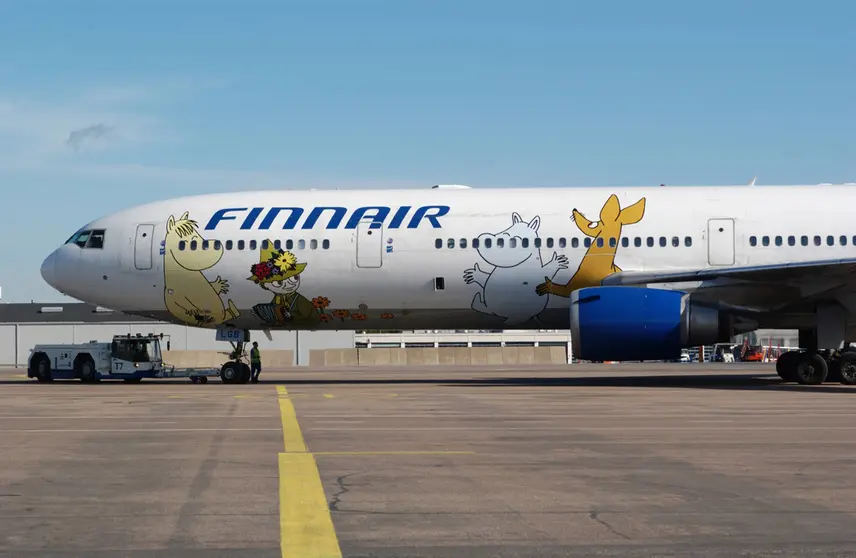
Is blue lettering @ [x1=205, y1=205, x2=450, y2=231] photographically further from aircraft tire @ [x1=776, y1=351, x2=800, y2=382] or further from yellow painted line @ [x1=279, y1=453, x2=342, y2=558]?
yellow painted line @ [x1=279, y1=453, x2=342, y2=558]

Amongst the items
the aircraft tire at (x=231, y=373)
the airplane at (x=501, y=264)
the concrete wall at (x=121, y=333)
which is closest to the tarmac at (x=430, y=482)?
the airplane at (x=501, y=264)

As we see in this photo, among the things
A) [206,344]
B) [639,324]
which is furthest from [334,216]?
[206,344]

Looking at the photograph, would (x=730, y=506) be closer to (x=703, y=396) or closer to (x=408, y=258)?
(x=703, y=396)

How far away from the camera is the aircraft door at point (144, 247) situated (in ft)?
90.9

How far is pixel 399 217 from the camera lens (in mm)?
26641

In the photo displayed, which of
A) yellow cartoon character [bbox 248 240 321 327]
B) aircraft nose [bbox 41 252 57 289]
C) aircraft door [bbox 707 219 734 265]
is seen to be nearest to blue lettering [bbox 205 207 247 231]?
yellow cartoon character [bbox 248 240 321 327]

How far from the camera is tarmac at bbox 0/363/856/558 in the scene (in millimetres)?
6641

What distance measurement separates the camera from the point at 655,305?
23.9 m

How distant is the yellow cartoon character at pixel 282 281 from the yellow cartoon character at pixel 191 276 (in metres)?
0.96

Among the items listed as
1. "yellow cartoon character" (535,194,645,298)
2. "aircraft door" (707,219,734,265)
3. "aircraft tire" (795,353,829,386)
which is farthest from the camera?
"yellow cartoon character" (535,194,645,298)

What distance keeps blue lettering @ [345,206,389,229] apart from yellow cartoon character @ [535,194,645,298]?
4098 millimetres

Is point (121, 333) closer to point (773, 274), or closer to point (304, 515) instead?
point (773, 274)

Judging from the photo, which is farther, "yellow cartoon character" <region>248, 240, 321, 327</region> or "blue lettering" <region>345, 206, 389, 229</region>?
"yellow cartoon character" <region>248, 240, 321, 327</region>

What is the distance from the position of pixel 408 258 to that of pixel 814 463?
16.8 meters
